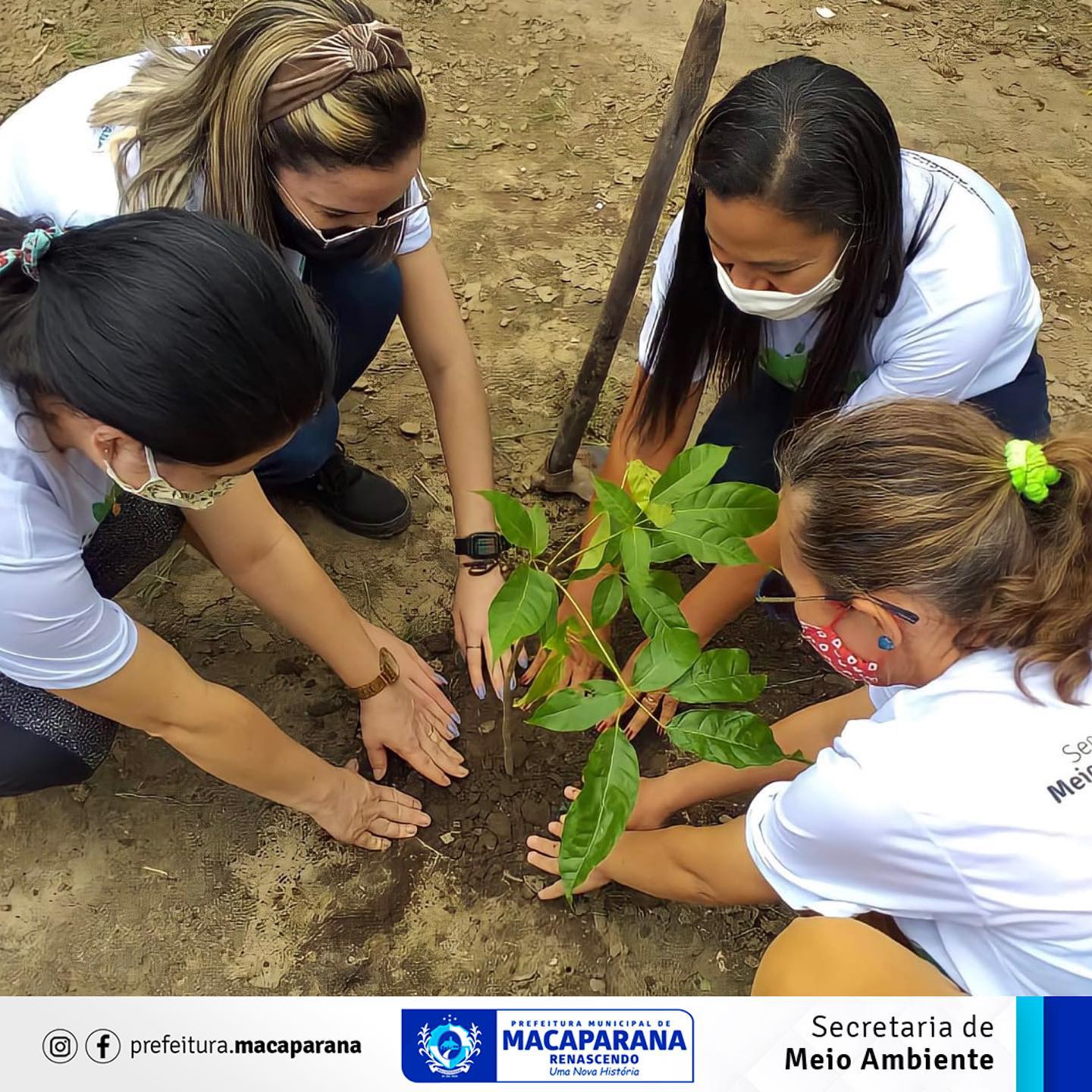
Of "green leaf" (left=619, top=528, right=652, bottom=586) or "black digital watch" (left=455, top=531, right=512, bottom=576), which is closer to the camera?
"green leaf" (left=619, top=528, right=652, bottom=586)

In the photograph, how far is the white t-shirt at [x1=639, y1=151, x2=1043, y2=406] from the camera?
4.93 ft

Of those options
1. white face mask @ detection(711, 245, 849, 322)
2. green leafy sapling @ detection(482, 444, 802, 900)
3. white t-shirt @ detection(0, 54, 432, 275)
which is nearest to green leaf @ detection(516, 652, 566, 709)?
green leafy sapling @ detection(482, 444, 802, 900)

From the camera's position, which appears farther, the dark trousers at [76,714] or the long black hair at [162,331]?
the dark trousers at [76,714]

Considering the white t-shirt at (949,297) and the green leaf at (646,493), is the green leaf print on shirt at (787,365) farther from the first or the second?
the green leaf at (646,493)

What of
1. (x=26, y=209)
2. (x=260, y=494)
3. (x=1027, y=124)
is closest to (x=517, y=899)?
(x=260, y=494)

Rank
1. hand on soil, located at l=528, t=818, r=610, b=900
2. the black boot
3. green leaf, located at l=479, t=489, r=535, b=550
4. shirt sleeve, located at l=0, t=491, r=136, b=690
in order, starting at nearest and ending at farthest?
green leaf, located at l=479, t=489, r=535, b=550 → shirt sleeve, located at l=0, t=491, r=136, b=690 → hand on soil, located at l=528, t=818, r=610, b=900 → the black boot

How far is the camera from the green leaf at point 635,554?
113cm

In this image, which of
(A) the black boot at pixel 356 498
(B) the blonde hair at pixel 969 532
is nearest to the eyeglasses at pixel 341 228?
(A) the black boot at pixel 356 498

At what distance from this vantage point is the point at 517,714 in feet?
6.39

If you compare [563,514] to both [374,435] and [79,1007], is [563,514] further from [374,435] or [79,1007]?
[79,1007]

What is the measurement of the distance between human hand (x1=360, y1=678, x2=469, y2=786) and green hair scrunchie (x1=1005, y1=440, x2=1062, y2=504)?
117 centimetres

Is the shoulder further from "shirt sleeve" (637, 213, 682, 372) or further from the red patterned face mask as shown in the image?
the red patterned face mask

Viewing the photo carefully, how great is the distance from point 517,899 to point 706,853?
49 centimetres

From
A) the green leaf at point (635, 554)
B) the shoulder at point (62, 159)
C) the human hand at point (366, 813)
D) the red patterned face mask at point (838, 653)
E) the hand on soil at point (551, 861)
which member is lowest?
the hand on soil at point (551, 861)
